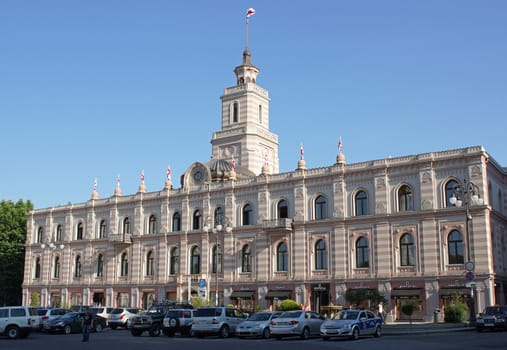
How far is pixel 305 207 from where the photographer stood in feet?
175

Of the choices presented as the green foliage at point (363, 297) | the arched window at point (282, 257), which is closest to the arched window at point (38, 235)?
the arched window at point (282, 257)

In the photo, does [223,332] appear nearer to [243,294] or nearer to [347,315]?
[347,315]

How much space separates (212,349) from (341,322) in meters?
7.43

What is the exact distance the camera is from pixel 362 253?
1965 inches

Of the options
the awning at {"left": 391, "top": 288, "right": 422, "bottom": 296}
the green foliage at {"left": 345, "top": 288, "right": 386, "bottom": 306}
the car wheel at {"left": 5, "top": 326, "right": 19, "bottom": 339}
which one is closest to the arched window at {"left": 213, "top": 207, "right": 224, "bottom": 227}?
the green foliage at {"left": 345, "top": 288, "right": 386, "bottom": 306}

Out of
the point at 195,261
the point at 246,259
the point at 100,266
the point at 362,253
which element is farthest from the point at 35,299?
the point at 362,253

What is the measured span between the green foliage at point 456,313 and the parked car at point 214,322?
15.2m

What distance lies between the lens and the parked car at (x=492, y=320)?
3309 centimetres

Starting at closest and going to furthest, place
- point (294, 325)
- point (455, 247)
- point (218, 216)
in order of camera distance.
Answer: point (294, 325)
point (455, 247)
point (218, 216)

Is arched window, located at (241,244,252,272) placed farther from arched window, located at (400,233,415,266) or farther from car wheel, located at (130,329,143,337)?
car wheel, located at (130,329,143,337)

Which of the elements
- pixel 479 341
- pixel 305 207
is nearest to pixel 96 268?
pixel 305 207

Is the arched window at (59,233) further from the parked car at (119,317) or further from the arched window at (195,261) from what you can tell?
the parked car at (119,317)

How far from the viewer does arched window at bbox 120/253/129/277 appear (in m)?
65.0

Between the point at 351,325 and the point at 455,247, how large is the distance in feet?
64.6
